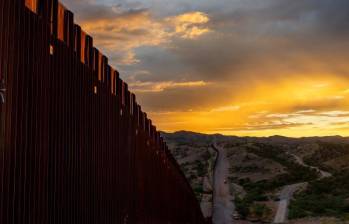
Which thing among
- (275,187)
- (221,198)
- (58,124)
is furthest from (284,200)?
(58,124)

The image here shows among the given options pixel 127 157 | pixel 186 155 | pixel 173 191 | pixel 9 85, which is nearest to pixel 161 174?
pixel 173 191

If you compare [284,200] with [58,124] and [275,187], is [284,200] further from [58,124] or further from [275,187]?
[58,124]

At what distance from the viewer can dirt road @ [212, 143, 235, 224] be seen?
44.4 metres

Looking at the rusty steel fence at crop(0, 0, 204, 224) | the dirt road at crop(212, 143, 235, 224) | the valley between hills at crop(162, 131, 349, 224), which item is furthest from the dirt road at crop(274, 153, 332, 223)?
the rusty steel fence at crop(0, 0, 204, 224)

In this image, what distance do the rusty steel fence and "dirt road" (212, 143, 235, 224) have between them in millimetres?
34592

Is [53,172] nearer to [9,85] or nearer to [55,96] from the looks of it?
[55,96]

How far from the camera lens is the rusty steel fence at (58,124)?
466 cm

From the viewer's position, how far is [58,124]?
19.1 ft

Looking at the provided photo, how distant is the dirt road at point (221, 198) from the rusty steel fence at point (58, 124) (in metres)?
A: 34.6

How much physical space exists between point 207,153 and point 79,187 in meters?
125

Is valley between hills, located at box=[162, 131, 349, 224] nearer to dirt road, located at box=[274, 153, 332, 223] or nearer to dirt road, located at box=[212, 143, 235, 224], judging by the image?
dirt road, located at box=[274, 153, 332, 223]

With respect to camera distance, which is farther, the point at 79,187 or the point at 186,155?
the point at 186,155

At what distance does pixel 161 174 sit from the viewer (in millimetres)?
14789

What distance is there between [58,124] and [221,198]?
177ft
